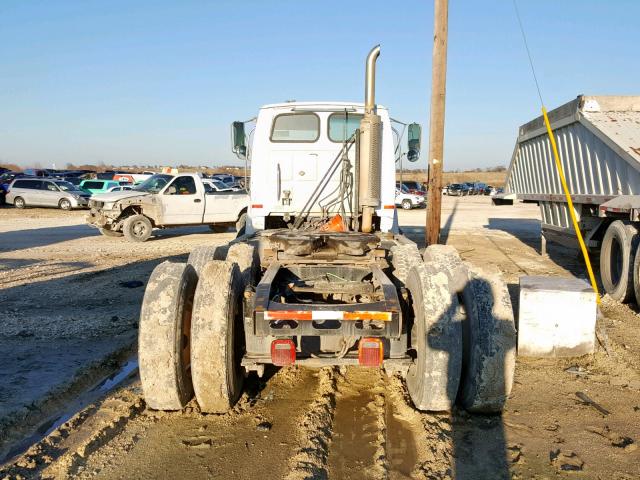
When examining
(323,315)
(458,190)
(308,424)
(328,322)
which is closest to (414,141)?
(328,322)

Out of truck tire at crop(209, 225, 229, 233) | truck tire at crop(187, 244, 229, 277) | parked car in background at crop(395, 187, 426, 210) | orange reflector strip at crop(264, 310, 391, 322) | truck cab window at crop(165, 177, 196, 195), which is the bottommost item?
truck tire at crop(209, 225, 229, 233)

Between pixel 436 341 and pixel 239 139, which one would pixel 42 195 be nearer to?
pixel 239 139

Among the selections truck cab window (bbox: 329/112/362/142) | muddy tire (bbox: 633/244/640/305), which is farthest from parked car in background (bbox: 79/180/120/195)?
muddy tire (bbox: 633/244/640/305)

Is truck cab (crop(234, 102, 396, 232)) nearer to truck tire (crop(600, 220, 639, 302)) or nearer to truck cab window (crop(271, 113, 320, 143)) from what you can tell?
truck cab window (crop(271, 113, 320, 143))

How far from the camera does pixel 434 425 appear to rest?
4.09m

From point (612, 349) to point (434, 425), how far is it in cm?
315

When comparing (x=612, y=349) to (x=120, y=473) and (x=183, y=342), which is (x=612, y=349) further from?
(x=120, y=473)

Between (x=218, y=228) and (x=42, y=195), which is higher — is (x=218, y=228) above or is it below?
below

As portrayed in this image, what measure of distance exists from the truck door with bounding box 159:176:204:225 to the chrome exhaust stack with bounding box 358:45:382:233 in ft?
34.0

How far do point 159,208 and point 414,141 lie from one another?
1004cm

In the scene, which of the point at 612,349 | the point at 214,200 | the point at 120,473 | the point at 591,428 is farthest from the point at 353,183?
the point at 214,200

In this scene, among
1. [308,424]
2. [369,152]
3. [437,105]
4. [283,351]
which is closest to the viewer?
[283,351]

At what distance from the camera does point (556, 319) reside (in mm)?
5652

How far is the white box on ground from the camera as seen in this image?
5.57m
